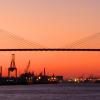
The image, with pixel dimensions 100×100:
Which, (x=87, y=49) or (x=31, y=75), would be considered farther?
(x=31, y=75)

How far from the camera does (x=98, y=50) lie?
275 ft

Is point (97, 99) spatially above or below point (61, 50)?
below

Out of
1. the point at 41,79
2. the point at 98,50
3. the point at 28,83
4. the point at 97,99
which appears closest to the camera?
the point at 97,99

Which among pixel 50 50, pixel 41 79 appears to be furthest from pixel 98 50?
pixel 41 79

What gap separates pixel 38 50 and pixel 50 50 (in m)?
1.92

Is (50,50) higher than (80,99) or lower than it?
higher

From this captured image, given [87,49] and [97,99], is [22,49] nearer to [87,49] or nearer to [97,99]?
[87,49]

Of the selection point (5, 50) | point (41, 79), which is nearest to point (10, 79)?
point (41, 79)

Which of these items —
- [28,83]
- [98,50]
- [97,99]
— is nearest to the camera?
[97,99]

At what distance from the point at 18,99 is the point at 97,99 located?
9.69 m

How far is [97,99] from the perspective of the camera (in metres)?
66.0

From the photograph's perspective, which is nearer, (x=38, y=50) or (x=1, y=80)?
(x=38, y=50)

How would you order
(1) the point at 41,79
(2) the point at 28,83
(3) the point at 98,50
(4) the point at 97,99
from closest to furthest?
(4) the point at 97,99 → (3) the point at 98,50 → (2) the point at 28,83 → (1) the point at 41,79

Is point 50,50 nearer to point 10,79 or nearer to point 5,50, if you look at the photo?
point 5,50
